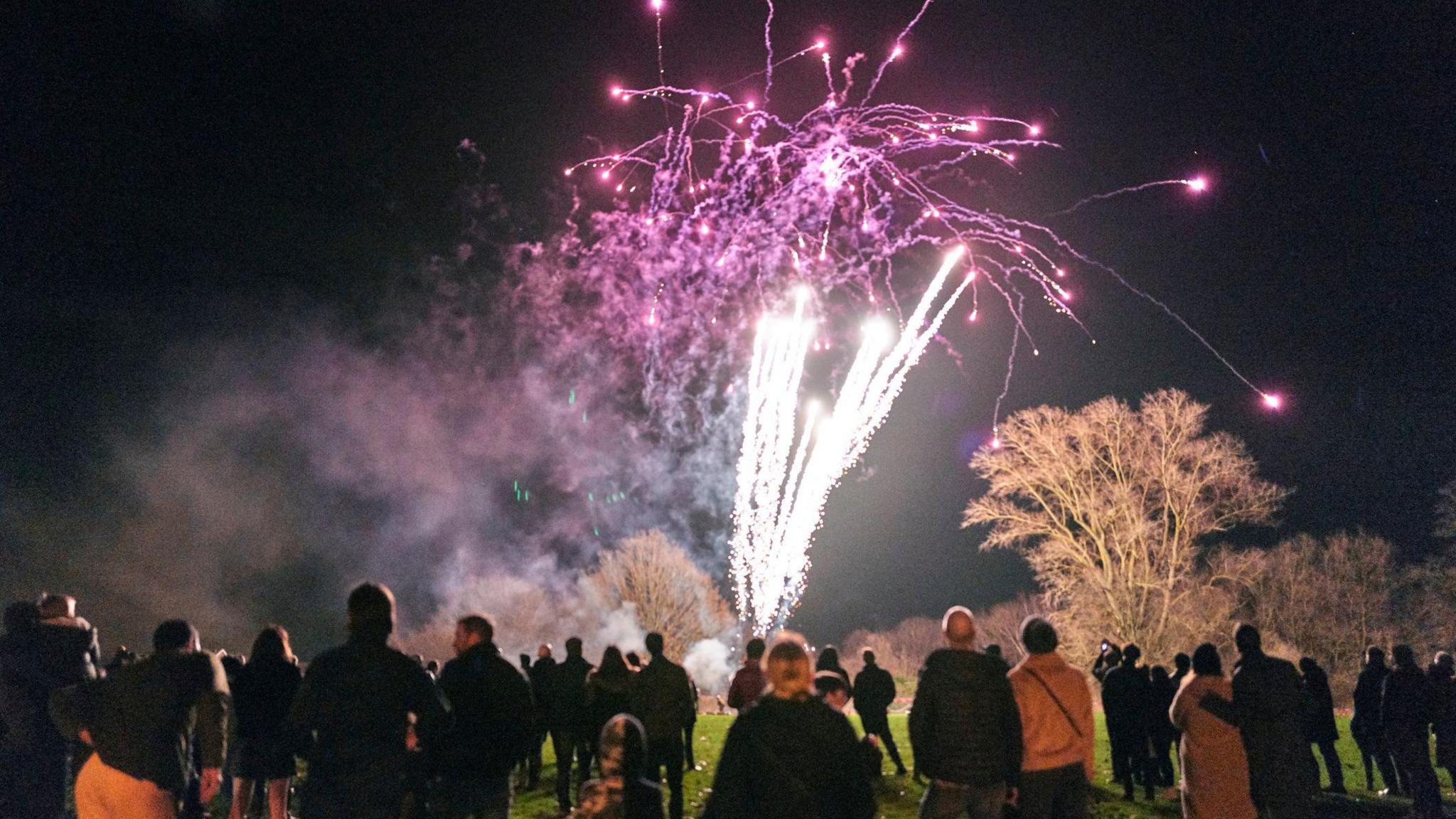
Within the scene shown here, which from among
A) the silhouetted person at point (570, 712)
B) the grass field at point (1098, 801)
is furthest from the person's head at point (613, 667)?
the grass field at point (1098, 801)

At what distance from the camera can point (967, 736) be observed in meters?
6.43

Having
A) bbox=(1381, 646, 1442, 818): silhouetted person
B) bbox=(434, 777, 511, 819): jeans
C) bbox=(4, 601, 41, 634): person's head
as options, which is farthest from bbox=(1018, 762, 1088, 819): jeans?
bbox=(4, 601, 41, 634): person's head

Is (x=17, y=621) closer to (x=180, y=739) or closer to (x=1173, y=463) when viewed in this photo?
(x=180, y=739)

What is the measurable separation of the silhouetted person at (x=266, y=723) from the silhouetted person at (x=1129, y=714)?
880 cm

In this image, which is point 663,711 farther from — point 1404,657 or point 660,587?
point 660,587

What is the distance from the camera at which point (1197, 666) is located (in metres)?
7.94

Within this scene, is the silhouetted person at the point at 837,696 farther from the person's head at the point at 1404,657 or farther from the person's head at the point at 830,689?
the person's head at the point at 1404,657

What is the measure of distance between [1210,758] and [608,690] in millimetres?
6084

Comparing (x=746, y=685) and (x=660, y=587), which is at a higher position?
(x=660, y=587)

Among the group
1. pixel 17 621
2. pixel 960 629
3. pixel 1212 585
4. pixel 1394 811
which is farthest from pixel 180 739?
pixel 1212 585

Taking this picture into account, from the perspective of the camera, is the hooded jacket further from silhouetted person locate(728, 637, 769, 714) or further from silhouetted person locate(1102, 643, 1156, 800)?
silhouetted person locate(1102, 643, 1156, 800)

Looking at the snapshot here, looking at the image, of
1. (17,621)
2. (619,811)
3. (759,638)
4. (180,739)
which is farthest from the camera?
(759,638)

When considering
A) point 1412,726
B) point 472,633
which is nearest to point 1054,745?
point 472,633

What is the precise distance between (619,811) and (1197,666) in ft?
17.4
